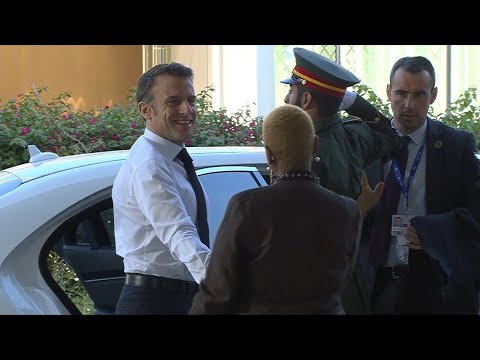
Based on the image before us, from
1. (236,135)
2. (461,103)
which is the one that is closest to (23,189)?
(236,135)

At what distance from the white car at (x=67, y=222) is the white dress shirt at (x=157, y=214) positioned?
0.27 m

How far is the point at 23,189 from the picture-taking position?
3613mm

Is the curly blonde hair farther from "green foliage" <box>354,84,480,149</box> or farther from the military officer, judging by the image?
"green foliage" <box>354,84,480,149</box>

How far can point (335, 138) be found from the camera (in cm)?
343

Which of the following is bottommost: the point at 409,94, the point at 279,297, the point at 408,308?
the point at 408,308

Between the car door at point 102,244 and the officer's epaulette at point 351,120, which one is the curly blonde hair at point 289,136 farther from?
the car door at point 102,244

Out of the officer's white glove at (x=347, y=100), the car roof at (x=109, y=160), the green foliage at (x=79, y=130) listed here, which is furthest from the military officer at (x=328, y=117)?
the green foliage at (x=79, y=130)

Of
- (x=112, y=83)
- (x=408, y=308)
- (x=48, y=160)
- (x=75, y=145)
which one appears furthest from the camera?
(x=112, y=83)

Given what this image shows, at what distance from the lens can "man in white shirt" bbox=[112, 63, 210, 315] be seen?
317cm

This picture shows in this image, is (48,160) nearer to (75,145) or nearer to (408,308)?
(408,308)

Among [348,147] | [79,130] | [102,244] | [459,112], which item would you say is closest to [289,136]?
[348,147]

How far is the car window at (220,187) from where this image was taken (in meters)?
4.03

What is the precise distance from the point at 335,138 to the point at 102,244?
1.12 m

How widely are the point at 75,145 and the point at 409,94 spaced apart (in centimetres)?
317
